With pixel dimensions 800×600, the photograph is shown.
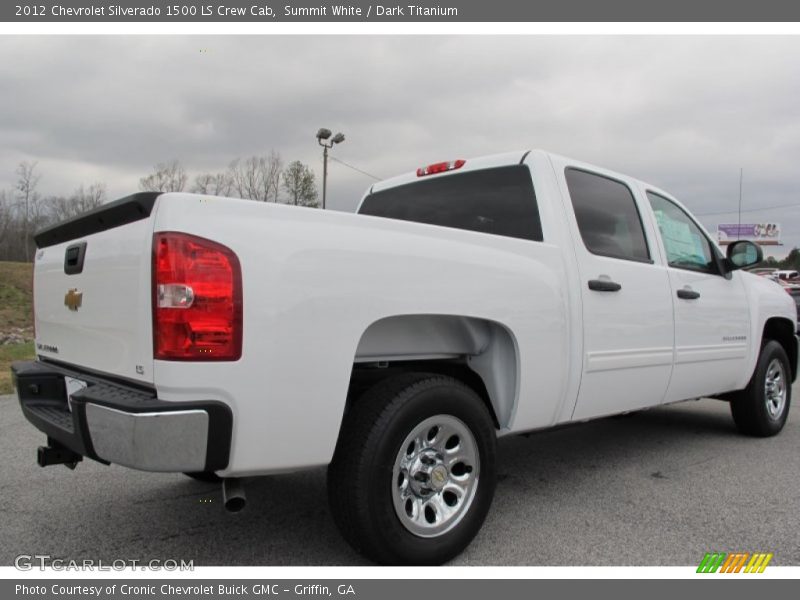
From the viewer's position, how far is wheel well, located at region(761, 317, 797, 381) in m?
5.61

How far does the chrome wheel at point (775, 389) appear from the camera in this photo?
17.9ft

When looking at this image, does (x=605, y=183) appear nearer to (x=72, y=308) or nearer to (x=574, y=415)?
(x=574, y=415)

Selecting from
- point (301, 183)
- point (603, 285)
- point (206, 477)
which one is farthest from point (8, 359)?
point (301, 183)

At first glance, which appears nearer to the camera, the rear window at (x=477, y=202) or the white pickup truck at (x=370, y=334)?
the white pickup truck at (x=370, y=334)

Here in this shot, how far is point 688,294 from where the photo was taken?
425cm

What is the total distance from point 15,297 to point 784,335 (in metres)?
29.0

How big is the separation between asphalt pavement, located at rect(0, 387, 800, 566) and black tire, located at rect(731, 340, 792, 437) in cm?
31

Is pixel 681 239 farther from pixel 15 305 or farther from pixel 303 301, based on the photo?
pixel 15 305

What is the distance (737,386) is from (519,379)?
2942 mm

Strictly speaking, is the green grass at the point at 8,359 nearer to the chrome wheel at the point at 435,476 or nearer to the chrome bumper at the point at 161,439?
the chrome bumper at the point at 161,439

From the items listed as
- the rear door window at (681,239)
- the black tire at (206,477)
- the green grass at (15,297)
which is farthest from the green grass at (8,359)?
the green grass at (15,297)

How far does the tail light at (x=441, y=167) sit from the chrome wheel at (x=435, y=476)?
1.85m

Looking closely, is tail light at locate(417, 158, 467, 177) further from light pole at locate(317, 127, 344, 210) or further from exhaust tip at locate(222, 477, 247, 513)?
light pole at locate(317, 127, 344, 210)

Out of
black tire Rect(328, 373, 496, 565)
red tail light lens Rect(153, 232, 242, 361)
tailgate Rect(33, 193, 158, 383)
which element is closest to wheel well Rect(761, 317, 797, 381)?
black tire Rect(328, 373, 496, 565)
